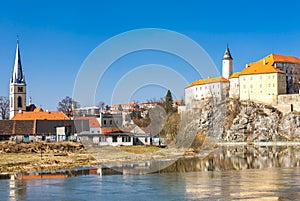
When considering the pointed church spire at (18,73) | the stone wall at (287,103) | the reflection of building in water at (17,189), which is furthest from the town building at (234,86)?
the reflection of building in water at (17,189)

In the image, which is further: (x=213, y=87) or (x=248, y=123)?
(x=213, y=87)

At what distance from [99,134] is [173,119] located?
68.3 ft

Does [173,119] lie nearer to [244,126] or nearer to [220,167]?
[244,126]

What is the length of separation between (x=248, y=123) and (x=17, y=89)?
56559 millimetres

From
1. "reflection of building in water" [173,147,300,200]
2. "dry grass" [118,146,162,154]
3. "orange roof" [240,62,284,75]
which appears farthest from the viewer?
"orange roof" [240,62,284,75]

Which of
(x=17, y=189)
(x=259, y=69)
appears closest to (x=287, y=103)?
(x=259, y=69)

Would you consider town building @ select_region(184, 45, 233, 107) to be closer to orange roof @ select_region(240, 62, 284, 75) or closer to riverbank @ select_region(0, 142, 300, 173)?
orange roof @ select_region(240, 62, 284, 75)

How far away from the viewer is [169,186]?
27.7 m

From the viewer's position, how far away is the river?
23.9 m

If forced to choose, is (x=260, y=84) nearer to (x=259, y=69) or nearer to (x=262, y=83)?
(x=262, y=83)

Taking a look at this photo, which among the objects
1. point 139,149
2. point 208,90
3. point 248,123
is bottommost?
point 139,149

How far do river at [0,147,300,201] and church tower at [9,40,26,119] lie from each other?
279 feet

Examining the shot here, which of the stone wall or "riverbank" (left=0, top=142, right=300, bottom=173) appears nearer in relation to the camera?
"riverbank" (left=0, top=142, right=300, bottom=173)

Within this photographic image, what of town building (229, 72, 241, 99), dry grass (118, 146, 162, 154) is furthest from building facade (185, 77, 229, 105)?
dry grass (118, 146, 162, 154)
